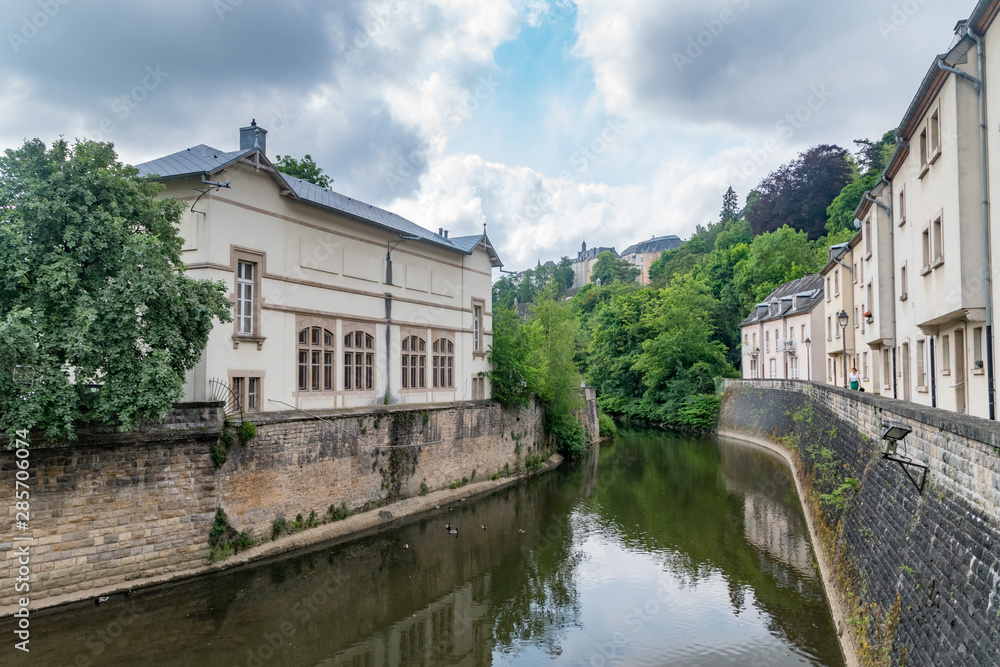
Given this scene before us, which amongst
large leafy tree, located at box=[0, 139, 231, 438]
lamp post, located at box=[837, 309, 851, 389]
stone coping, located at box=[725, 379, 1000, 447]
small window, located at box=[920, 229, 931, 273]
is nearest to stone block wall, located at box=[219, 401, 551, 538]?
large leafy tree, located at box=[0, 139, 231, 438]

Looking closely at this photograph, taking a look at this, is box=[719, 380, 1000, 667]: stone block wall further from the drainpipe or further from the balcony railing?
the balcony railing

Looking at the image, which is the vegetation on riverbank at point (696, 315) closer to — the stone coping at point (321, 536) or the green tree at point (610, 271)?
the stone coping at point (321, 536)

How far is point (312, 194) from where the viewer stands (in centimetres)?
2005

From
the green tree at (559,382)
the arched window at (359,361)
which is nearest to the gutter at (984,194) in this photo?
the arched window at (359,361)

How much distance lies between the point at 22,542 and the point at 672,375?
4240 cm

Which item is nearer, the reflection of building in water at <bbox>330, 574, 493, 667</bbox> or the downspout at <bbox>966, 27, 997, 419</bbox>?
the downspout at <bbox>966, 27, 997, 419</bbox>

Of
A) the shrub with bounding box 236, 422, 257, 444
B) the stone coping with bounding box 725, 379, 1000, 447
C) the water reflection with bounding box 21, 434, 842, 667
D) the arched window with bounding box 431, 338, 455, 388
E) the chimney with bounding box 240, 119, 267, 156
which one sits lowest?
the water reflection with bounding box 21, 434, 842, 667

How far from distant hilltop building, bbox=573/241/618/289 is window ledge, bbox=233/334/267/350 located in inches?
5104

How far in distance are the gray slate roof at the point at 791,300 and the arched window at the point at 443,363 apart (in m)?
23.8

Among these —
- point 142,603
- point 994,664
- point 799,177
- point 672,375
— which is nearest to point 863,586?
point 994,664

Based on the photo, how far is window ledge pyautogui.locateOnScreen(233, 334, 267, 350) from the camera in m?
16.4

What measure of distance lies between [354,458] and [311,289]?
16.0 ft

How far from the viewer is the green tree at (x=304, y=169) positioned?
104ft

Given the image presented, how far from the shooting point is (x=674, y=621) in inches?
500
